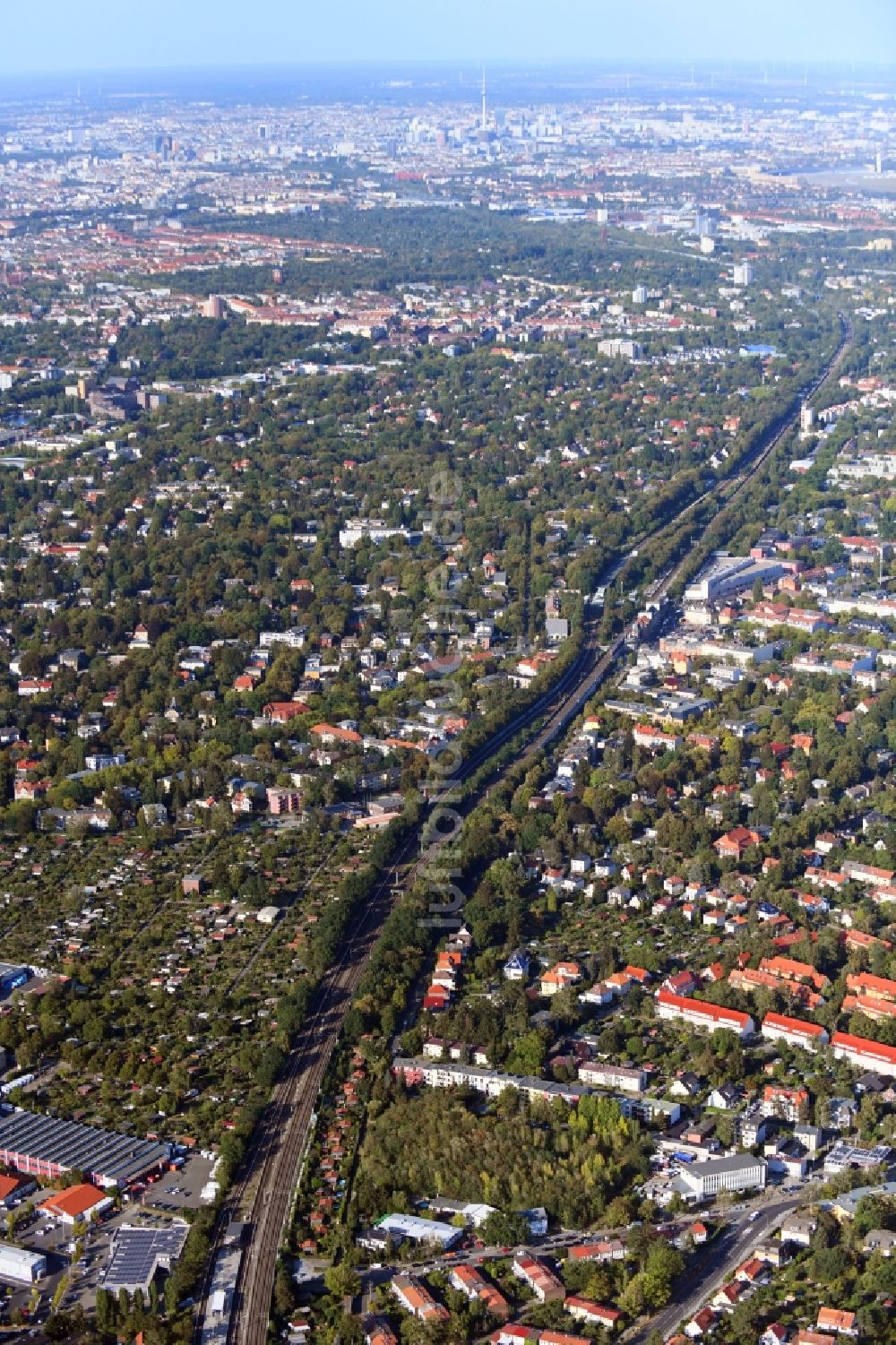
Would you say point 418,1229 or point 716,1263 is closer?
point 716,1263

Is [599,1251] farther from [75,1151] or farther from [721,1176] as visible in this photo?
[75,1151]

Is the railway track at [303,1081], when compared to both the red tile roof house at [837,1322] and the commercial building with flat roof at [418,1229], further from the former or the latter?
the red tile roof house at [837,1322]

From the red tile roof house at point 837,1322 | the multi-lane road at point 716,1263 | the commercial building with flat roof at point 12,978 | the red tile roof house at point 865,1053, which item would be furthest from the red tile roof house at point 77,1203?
the red tile roof house at point 865,1053

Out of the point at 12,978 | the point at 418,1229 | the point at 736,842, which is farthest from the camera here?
the point at 736,842

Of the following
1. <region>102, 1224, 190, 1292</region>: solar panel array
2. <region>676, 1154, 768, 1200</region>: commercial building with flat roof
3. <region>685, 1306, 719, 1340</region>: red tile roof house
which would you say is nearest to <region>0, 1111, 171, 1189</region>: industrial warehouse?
<region>102, 1224, 190, 1292</region>: solar panel array

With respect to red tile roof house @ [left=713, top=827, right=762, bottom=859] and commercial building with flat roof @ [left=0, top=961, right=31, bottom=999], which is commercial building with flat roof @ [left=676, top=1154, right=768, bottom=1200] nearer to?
red tile roof house @ [left=713, top=827, right=762, bottom=859]

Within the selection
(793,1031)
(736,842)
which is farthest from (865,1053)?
(736,842)

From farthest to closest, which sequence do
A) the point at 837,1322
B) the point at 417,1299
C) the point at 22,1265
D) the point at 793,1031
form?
the point at 793,1031
the point at 22,1265
the point at 417,1299
the point at 837,1322
